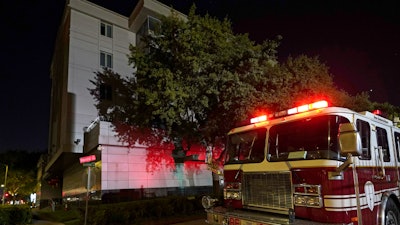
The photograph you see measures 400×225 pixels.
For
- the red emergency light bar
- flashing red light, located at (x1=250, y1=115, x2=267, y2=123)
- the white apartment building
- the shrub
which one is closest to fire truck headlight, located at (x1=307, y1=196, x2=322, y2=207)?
the red emergency light bar

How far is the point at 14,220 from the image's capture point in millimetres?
15117

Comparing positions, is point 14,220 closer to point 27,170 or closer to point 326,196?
point 326,196

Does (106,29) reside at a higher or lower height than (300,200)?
higher

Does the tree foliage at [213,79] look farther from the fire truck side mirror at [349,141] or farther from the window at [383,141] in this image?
the fire truck side mirror at [349,141]

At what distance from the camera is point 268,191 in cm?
589

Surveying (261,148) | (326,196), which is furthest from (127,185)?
(326,196)

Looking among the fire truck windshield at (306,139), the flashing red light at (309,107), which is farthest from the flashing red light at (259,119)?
the flashing red light at (309,107)

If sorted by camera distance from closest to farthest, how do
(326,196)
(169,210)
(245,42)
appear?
1. (326,196)
2. (169,210)
3. (245,42)

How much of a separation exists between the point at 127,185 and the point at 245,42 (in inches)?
406

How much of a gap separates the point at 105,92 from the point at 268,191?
65.6ft

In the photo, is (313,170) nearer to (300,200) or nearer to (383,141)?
(300,200)

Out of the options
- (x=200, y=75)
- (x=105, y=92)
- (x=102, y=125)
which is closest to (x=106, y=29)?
(x=105, y=92)

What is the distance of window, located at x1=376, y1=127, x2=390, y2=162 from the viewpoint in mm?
6306

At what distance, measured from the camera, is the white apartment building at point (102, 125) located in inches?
705
